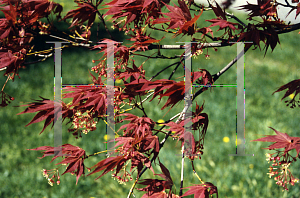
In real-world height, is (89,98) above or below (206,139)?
above

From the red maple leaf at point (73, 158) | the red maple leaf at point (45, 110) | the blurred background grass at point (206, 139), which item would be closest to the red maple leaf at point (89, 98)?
the red maple leaf at point (45, 110)

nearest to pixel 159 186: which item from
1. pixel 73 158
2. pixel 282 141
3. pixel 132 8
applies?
pixel 73 158

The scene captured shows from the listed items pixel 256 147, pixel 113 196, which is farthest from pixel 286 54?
pixel 113 196

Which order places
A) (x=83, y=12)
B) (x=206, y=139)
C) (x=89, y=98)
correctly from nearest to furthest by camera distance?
(x=89, y=98) → (x=83, y=12) → (x=206, y=139)

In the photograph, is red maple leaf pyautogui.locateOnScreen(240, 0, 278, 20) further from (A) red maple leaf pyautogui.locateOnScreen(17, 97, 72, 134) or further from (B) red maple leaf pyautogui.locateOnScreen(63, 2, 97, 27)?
(A) red maple leaf pyautogui.locateOnScreen(17, 97, 72, 134)

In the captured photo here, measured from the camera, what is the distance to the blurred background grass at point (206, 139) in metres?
2.16

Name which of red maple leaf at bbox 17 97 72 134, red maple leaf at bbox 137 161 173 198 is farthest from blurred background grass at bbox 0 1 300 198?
red maple leaf at bbox 17 97 72 134

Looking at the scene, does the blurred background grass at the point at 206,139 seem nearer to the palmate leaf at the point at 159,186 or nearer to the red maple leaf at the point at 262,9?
the red maple leaf at the point at 262,9

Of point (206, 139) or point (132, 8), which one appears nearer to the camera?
point (132, 8)

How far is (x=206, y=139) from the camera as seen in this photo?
8.46ft

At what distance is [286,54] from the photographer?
13.5 feet

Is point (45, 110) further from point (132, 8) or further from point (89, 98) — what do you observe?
point (132, 8)

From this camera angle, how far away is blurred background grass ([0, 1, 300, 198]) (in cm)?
216

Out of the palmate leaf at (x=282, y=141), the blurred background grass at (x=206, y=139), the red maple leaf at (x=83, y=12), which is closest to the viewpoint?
the palmate leaf at (x=282, y=141)
